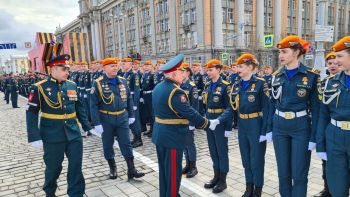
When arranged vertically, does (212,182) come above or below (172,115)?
below

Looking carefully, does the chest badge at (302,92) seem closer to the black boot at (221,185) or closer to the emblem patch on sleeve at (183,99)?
the emblem patch on sleeve at (183,99)

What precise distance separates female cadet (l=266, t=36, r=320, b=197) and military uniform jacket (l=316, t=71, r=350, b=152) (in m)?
0.16

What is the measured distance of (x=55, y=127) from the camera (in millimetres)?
4309

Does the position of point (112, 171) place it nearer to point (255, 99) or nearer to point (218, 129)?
point (218, 129)

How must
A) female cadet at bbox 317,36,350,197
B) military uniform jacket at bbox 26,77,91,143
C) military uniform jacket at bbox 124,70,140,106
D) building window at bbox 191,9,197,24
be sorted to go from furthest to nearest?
building window at bbox 191,9,197,24
military uniform jacket at bbox 124,70,140,106
military uniform jacket at bbox 26,77,91,143
female cadet at bbox 317,36,350,197

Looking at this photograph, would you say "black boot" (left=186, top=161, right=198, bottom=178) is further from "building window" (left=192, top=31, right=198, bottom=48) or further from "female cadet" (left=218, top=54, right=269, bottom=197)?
"building window" (left=192, top=31, right=198, bottom=48)

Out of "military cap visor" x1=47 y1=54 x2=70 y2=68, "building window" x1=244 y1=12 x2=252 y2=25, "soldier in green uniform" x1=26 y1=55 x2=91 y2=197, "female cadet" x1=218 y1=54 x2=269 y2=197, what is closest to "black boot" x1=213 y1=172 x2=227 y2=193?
"female cadet" x1=218 y1=54 x2=269 y2=197

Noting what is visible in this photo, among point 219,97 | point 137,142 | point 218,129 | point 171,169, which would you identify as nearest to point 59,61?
point 171,169

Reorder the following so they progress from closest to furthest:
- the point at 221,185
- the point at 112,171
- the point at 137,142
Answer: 1. the point at 221,185
2. the point at 112,171
3. the point at 137,142

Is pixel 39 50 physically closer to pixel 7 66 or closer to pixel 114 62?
pixel 114 62

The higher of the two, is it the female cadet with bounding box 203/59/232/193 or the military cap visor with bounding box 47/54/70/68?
the military cap visor with bounding box 47/54/70/68

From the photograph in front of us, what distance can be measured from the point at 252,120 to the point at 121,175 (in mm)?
3006

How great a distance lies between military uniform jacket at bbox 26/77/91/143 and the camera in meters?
4.23

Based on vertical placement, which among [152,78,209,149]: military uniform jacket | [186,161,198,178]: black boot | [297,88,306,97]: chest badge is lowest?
[186,161,198,178]: black boot
